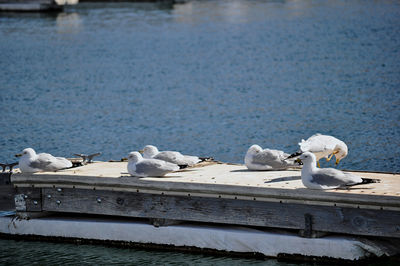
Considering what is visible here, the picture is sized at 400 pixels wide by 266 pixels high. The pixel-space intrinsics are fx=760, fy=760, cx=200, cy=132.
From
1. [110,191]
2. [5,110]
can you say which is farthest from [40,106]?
[110,191]

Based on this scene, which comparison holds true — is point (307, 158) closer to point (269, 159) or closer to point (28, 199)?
point (269, 159)

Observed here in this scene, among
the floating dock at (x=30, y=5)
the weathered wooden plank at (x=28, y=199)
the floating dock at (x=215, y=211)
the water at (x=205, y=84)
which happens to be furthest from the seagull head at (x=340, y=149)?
the floating dock at (x=30, y=5)

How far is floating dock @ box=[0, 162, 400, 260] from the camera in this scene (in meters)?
9.76

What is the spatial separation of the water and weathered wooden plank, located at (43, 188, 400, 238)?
731 cm

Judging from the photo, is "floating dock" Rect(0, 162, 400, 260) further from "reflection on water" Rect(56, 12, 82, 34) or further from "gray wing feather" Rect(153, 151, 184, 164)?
"reflection on water" Rect(56, 12, 82, 34)

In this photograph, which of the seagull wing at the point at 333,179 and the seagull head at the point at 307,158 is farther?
the seagull head at the point at 307,158

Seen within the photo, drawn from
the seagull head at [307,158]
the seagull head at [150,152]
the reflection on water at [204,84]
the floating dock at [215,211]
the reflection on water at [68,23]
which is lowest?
the floating dock at [215,211]

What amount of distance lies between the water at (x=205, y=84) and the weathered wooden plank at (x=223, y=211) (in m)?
7.31

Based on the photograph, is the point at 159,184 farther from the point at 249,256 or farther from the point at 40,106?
the point at 40,106

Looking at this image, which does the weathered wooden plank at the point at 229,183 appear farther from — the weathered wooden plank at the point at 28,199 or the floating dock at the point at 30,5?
the floating dock at the point at 30,5

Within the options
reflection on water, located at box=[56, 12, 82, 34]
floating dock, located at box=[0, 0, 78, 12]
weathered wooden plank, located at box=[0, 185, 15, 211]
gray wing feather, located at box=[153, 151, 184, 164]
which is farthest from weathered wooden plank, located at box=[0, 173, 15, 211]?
floating dock, located at box=[0, 0, 78, 12]

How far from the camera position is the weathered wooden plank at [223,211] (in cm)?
962

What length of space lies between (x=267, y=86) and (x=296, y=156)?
20075 mm

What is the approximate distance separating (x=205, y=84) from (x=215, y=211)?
21.9 m
